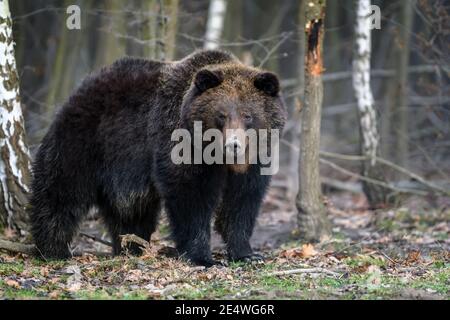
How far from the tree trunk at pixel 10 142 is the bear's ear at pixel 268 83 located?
11.0 ft

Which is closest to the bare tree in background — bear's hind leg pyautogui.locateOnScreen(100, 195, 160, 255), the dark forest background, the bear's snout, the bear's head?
the dark forest background

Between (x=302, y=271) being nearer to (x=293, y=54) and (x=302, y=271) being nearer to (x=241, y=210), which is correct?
(x=241, y=210)

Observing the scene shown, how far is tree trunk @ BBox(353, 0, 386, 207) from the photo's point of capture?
12.6 m

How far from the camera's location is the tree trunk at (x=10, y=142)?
9617mm

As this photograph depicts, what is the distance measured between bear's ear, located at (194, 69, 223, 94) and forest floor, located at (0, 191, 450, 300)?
2.01m

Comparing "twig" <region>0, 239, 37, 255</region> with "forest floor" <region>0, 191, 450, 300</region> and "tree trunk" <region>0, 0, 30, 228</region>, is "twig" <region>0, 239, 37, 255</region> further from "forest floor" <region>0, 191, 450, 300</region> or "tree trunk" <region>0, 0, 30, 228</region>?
"tree trunk" <region>0, 0, 30, 228</region>

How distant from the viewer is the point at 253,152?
27.8 feet

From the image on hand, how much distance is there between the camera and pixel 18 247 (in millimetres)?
9320

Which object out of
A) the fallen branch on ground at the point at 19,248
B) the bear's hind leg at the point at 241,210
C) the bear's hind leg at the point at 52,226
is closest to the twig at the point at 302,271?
the bear's hind leg at the point at 241,210

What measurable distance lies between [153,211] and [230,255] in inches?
55.8

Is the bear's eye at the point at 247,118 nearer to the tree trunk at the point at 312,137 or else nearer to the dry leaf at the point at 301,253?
the dry leaf at the point at 301,253

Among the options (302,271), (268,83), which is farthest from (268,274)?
(268,83)

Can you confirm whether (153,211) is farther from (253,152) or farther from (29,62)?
(29,62)
